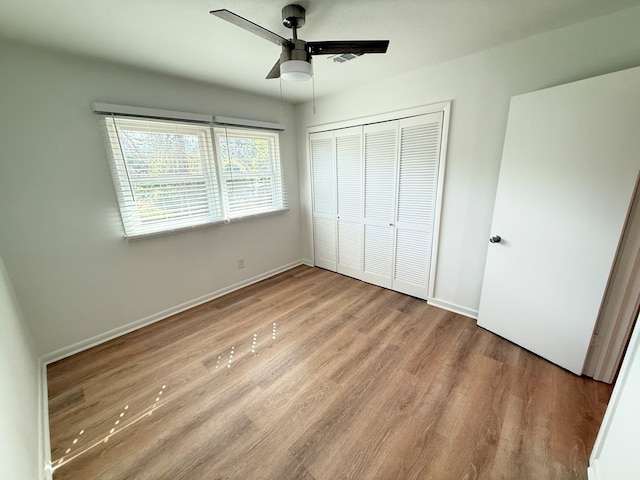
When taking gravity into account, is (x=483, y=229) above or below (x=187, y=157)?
below

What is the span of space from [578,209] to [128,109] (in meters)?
3.47

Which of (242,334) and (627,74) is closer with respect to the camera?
(627,74)

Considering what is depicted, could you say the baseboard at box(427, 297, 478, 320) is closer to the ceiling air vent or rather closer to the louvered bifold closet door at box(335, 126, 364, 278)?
the louvered bifold closet door at box(335, 126, 364, 278)

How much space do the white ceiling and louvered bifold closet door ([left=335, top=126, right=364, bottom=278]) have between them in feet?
3.10

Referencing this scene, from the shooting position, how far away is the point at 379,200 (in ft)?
9.56

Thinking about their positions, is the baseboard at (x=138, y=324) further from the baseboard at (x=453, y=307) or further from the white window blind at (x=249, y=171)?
the baseboard at (x=453, y=307)

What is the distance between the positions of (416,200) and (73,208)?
306cm

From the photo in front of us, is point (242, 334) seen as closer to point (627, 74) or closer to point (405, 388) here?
point (405, 388)

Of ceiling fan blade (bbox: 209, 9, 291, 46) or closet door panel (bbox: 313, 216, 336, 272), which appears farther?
closet door panel (bbox: 313, 216, 336, 272)

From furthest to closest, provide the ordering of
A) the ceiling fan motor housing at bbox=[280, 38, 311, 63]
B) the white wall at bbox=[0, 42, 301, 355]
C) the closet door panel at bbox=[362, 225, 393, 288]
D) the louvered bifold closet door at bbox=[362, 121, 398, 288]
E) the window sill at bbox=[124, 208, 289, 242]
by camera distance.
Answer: the closet door panel at bbox=[362, 225, 393, 288]
the louvered bifold closet door at bbox=[362, 121, 398, 288]
the window sill at bbox=[124, 208, 289, 242]
the white wall at bbox=[0, 42, 301, 355]
the ceiling fan motor housing at bbox=[280, 38, 311, 63]

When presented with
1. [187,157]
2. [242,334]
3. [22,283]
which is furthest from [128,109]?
[242,334]

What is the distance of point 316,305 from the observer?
2766 millimetres

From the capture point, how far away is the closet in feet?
8.20

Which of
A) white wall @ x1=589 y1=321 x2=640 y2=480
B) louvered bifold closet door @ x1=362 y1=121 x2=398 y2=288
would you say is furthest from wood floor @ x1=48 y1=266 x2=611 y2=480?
louvered bifold closet door @ x1=362 y1=121 x2=398 y2=288
